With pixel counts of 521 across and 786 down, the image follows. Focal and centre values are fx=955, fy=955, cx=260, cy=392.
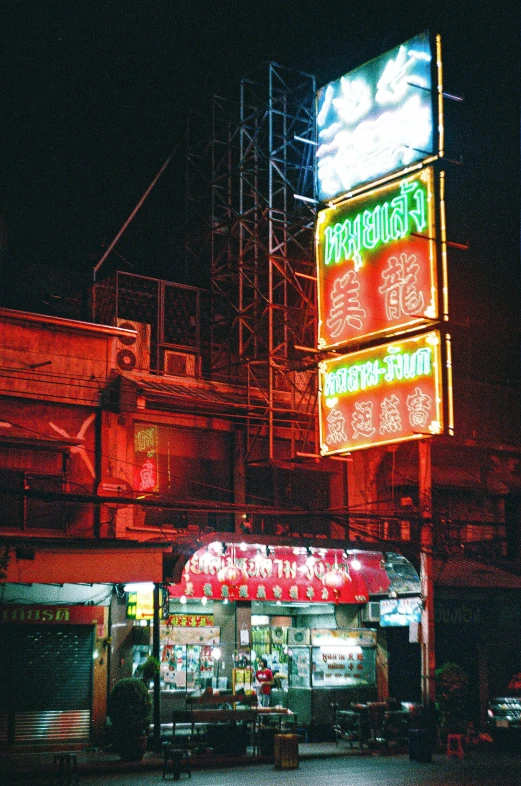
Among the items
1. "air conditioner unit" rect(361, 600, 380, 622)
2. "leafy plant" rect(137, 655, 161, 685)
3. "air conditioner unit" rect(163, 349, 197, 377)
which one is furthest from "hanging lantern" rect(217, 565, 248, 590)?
"air conditioner unit" rect(163, 349, 197, 377)

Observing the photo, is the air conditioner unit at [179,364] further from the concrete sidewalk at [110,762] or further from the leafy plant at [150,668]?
the concrete sidewalk at [110,762]

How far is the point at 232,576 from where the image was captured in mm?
25062

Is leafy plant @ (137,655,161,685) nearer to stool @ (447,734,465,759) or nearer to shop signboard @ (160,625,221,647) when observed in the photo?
shop signboard @ (160,625,221,647)

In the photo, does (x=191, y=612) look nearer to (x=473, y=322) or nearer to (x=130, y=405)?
(x=130, y=405)

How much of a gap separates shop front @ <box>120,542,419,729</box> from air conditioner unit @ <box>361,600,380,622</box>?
0.04 meters

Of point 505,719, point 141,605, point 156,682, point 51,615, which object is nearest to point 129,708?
point 156,682

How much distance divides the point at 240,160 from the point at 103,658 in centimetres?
1460

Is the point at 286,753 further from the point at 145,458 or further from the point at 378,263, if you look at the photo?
the point at 378,263

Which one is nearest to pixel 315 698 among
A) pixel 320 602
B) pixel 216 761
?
pixel 320 602

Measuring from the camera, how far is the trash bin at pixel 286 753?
21891 millimetres

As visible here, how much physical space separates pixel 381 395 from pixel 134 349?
952 cm

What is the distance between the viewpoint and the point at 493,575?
30.1 m

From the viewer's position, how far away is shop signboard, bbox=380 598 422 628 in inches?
1040

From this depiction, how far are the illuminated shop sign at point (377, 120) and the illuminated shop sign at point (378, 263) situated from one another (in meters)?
0.73
